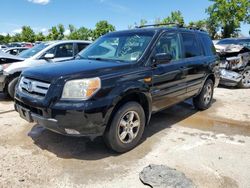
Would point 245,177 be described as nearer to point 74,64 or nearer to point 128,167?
point 128,167

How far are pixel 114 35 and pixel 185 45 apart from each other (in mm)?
1435

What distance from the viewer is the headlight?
341 centimetres

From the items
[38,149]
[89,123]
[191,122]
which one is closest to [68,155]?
[38,149]

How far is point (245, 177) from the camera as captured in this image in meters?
3.40

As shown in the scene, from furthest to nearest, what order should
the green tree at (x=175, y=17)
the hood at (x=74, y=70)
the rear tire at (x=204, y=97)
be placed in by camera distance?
the green tree at (x=175, y=17) → the rear tire at (x=204, y=97) → the hood at (x=74, y=70)

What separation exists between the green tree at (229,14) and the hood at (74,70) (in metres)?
36.9

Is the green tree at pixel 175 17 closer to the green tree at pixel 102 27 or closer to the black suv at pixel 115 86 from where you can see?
the green tree at pixel 102 27

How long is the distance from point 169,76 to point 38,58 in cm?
430

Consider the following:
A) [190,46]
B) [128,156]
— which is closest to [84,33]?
[190,46]

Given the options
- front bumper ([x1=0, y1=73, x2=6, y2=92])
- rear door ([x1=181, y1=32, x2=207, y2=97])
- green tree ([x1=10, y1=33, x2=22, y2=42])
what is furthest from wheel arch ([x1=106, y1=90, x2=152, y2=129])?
green tree ([x1=10, y1=33, x2=22, y2=42])

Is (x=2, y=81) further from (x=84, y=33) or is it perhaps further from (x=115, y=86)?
(x=84, y=33)

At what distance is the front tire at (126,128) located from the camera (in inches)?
148

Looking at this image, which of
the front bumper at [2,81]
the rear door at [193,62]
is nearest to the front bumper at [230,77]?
the rear door at [193,62]

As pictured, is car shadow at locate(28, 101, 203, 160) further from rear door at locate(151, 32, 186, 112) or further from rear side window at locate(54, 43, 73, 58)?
rear side window at locate(54, 43, 73, 58)
